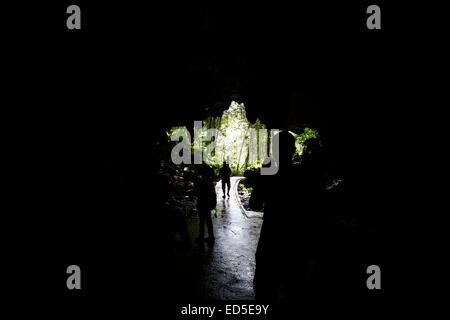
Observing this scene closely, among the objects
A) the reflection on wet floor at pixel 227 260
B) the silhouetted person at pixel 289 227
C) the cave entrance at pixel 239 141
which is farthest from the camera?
the cave entrance at pixel 239 141

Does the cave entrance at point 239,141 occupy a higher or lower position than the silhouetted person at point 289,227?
higher

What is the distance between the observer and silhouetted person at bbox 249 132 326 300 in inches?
86.2

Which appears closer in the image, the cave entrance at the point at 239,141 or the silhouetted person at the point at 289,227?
the silhouetted person at the point at 289,227

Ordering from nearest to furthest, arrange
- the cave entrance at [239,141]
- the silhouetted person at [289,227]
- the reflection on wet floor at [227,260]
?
the silhouetted person at [289,227], the reflection on wet floor at [227,260], the cave entrance at [239,141]

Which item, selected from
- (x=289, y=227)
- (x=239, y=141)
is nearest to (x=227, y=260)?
(x=289, y=227)

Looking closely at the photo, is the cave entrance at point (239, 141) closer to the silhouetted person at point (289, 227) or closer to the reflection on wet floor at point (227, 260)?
the reflection on wet floor at point (227, 260)

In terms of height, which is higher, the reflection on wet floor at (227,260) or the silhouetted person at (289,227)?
the silhouetted person at (289,227)

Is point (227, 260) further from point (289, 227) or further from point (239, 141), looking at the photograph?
point (239, 141)

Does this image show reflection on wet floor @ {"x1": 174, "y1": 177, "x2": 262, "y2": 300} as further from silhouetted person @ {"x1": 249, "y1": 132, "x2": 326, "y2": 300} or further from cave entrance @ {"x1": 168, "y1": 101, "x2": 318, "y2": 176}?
cave entrance @ {"x1": 168, "y1": 101, "x2": 318, "y2": 176}

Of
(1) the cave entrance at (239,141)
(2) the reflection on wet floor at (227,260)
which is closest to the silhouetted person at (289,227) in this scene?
(2) the reflection on wet floor at (227,260)

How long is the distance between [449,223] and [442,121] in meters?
0.78

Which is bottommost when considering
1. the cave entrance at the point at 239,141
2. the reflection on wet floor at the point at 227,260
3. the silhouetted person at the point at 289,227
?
the reflection on wet floor at the point at 227,260

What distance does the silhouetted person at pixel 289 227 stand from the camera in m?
2.19
